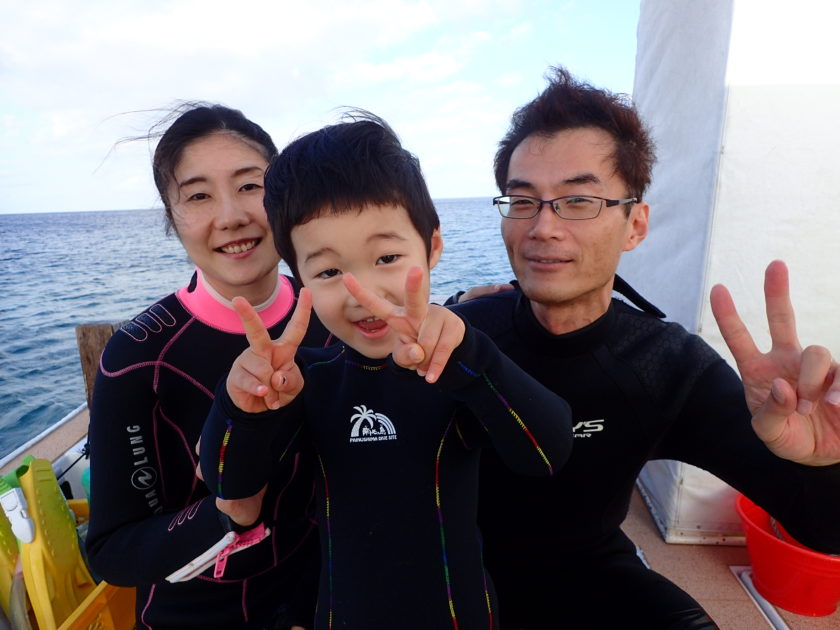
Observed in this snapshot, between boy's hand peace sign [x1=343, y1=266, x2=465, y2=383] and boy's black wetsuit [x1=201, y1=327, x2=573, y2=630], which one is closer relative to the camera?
boy's hand peace sign [x1=343, y1=266, x2=465, y2=383]

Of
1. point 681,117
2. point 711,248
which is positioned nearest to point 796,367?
point 711,248

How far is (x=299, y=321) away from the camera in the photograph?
0.92m

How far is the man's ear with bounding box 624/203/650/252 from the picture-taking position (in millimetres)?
1690

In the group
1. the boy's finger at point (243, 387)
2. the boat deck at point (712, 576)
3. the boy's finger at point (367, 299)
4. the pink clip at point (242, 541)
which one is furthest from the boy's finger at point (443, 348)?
the boat deck at point (712, 576)

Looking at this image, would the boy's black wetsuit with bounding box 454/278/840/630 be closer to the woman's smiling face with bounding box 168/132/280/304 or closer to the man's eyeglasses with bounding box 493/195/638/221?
the man's eyeglasses with bounding box 493/195/638/221

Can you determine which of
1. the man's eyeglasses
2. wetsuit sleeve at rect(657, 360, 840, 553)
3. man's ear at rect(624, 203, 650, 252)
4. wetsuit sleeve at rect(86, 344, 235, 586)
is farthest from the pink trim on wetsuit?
wetsuit sleeve at rect(657, 360, 840, 553)

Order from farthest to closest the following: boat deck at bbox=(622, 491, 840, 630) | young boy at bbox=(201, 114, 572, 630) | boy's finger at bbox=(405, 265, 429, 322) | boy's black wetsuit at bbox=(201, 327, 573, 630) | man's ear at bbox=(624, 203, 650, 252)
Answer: boat deck at bbox=(622, 491, 840, 630), man's ear at bbox=(624, 203, 650, 252), boy's black wetsuit at bbox=(201, 327, 573, 630), young boy at bbox=(201, 114, 572, 630), boy's finger at bbox=(405, 265, 429, 322)

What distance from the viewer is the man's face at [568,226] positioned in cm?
159

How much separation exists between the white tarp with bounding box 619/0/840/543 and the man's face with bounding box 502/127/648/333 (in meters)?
0.93

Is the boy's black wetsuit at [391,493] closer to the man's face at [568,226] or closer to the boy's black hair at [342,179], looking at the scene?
the boy's black hair at [342,179]

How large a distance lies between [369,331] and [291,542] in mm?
938

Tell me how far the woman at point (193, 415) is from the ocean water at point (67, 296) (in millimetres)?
362

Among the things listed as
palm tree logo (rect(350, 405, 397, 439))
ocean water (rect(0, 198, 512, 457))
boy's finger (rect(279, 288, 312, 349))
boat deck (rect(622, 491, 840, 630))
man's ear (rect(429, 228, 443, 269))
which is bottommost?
ocean water (rect(0, 198, 512, 457))

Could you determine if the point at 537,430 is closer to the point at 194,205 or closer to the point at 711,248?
the point at 194,205
